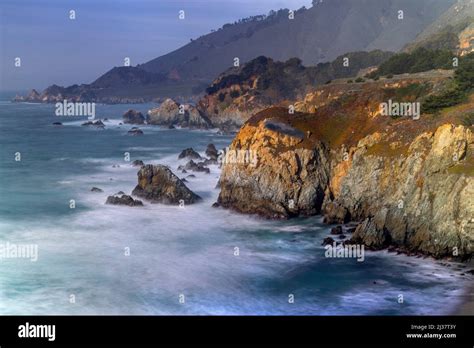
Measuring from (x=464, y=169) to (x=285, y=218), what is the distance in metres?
16.0

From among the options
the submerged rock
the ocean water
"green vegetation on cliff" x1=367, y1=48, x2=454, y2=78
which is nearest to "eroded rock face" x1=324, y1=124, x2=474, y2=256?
the ocean water

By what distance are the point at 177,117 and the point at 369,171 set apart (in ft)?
319

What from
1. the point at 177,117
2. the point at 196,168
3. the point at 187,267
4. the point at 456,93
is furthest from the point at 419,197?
the point at 177,117

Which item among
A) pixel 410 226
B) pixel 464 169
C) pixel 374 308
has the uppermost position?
pixel 464 169

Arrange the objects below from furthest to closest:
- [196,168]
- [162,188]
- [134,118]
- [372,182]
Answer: [134,118] < [196,168] < [162,188] < [372,182]

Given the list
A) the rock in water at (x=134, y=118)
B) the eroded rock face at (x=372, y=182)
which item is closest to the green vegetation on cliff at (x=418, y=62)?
the eroded rock face at (x=372, y=182)

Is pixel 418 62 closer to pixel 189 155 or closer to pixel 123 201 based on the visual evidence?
pixel 189 155

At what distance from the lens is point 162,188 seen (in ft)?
190

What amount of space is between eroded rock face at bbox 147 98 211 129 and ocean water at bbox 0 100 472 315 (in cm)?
7128

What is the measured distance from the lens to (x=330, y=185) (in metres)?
53.0
